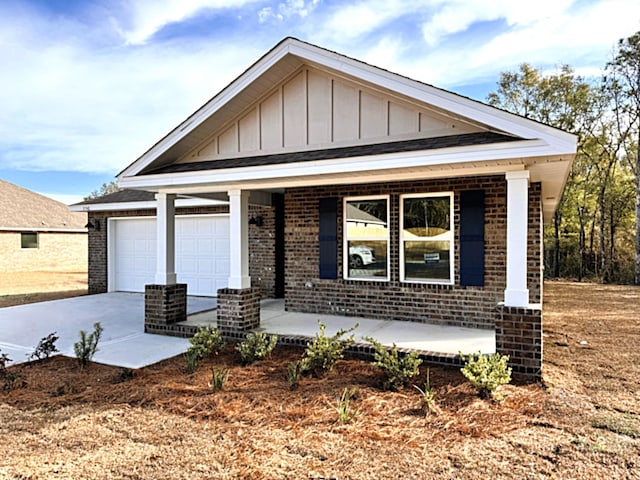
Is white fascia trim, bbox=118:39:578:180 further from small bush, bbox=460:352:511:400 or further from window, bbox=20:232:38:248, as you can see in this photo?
window, bbox=20:232:38:248

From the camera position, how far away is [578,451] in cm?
333

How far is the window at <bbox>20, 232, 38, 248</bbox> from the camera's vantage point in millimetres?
23969

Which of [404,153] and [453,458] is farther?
[404,153]

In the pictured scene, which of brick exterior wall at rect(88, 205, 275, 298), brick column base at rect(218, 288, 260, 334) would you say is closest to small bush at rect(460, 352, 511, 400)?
brick column base at rect(218, 288, 260, 334)

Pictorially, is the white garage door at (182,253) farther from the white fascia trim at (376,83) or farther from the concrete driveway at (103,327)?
the white fascia trim at (376,83)

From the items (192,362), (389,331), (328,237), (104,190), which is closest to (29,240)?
(328,237)

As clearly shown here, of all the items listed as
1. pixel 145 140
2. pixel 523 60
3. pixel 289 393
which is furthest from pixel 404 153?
pixel 145 140

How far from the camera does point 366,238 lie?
321 inches

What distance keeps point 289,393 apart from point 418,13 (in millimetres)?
8581

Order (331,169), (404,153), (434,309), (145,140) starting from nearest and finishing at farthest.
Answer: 1. (404,153)
2. (331,169)
3. (434,309)
4. (145,140)

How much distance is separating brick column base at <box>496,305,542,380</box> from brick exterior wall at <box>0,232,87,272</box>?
25809 mm

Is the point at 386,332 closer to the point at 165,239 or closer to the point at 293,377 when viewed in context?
the point at 293,377

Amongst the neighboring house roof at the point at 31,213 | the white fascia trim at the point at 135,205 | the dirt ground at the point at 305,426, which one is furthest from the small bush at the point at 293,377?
the neighboring house roof at the point at 31,213

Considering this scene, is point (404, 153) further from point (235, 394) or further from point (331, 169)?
point (235, 394)
